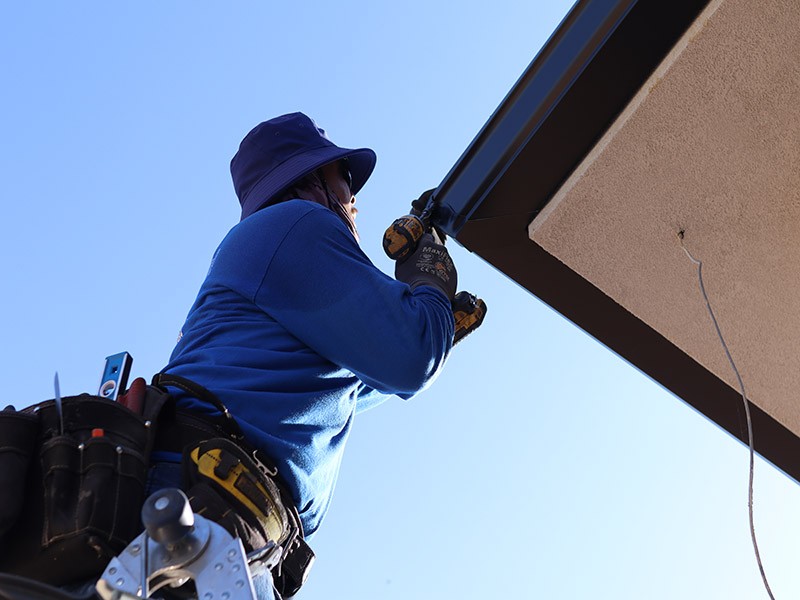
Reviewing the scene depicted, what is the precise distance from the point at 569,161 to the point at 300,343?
36.2 inches

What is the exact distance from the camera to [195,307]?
10.7 ft

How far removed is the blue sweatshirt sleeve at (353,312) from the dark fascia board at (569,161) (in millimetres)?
310

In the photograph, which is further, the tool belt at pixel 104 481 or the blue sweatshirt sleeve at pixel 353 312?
the blue sweatshirt sleeve at pixel 353 312

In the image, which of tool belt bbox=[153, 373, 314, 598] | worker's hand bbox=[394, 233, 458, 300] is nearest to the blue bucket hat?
worker's hand bbox=[394, 233, 458, 300]

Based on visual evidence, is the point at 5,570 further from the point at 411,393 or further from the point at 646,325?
the point at 646,325

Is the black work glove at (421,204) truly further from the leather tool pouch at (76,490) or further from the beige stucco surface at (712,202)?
the leather tool pouch at (76,490)

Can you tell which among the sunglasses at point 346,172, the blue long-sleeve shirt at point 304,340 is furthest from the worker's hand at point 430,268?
the sunglasses at point 346,172

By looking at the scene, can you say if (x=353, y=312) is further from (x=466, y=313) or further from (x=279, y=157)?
(x=279, y=157)

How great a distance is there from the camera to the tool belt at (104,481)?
86.3 inches

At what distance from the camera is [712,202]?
120 inches

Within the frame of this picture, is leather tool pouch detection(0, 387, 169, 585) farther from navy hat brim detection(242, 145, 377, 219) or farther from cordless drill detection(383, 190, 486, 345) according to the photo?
navy hat brim detection(242, 145, 377, 219)

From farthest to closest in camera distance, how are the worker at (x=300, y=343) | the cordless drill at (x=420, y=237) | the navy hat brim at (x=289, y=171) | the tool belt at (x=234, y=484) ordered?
1. the navy hat brim at (x=289, y=171)
2. the cordless drill at (x=420, y=237)
3. the worker at (x=300, y=343)
4. the tool belt at (x=234, y=484)

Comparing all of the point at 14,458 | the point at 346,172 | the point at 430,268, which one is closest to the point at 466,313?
the point at 430,268

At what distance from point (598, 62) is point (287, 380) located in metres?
1.19
